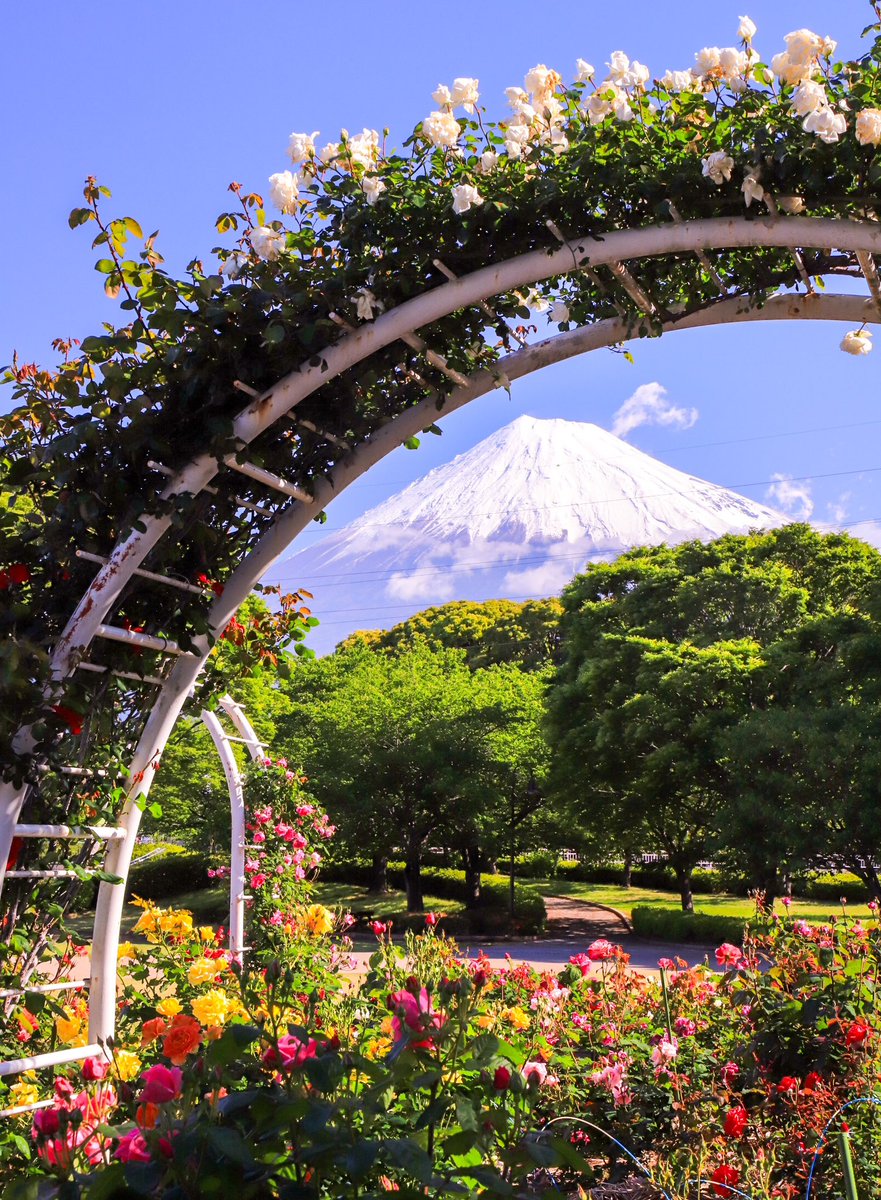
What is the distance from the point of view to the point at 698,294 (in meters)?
2.78

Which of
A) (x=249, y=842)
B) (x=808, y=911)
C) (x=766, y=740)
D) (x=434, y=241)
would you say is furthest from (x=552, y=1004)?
(x=808, y=911)

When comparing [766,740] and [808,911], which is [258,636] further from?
[808,911]

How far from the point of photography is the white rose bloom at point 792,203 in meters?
2.26

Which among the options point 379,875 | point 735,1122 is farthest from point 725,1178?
Answer: point 379,875

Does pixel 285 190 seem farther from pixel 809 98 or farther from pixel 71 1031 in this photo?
pixel 71 1031

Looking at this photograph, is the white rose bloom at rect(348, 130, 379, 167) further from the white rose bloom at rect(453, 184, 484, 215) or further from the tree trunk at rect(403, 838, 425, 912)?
the tree trunk at rect(403, 838, 425, 912)

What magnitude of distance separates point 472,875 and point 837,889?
7724 mm

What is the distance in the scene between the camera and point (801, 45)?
7.25ft

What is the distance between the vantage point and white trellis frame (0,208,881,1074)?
7.71 ft

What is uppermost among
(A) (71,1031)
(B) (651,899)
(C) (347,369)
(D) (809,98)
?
(D) (809,98)

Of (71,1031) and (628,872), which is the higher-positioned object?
(71,1031)

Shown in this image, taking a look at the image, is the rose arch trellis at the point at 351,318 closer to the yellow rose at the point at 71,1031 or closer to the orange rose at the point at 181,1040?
the yellow rose at the point at 71,1031

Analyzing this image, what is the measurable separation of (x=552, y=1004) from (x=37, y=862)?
191 centimetres

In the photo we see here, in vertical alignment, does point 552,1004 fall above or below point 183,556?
below
